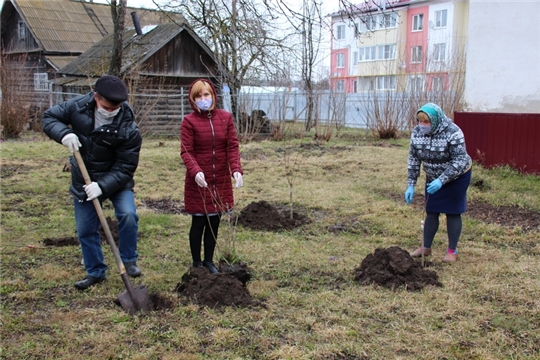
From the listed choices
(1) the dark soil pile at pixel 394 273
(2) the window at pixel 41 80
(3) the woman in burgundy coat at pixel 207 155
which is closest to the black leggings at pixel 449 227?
(1) the dark soil pile at pixel 394 273

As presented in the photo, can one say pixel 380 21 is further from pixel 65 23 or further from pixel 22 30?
pixel 22 30

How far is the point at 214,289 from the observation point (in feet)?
→ 12.3

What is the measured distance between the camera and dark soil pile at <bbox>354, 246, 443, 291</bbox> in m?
4.16

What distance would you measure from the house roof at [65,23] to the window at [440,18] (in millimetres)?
23130

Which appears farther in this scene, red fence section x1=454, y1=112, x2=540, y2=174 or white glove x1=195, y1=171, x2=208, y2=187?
red fence section x1=454, y1=112, x2=540, y2=174

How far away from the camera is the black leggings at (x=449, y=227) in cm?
486

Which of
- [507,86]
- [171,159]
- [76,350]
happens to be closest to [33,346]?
[76,350]

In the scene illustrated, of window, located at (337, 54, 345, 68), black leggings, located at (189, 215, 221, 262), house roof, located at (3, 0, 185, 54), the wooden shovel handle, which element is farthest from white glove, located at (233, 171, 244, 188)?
window, located at (337, 54, 345, 68)

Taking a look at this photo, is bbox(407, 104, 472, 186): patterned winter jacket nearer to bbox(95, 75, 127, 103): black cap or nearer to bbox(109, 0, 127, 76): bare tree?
bbox(95, 75, 127, 103): black cap

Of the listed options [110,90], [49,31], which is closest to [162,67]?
[49,31]

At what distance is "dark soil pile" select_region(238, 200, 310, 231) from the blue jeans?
7.31 feet

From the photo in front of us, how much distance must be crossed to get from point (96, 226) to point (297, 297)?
1.67m

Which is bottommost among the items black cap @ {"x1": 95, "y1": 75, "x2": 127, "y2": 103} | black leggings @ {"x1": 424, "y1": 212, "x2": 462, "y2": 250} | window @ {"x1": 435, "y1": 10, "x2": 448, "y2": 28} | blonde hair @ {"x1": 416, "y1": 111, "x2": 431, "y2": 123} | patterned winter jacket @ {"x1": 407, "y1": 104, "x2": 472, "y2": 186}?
black leggings @ {"x1": 424, "y1": 212, "x2": 462, "y2": 250}

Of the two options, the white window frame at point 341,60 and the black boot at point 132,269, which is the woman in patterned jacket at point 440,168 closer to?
the black boot at point 132,269
